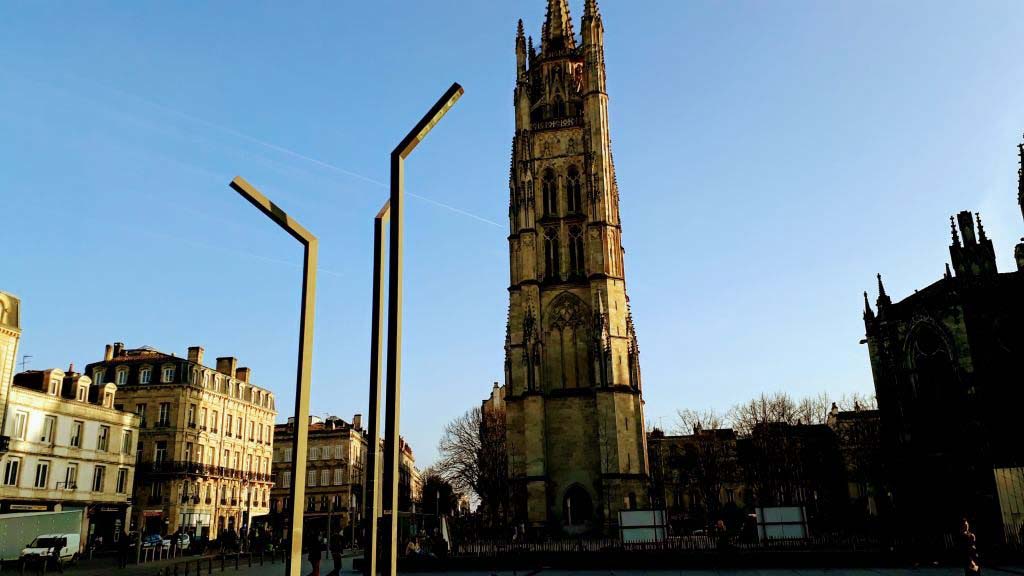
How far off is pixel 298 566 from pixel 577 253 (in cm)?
4029

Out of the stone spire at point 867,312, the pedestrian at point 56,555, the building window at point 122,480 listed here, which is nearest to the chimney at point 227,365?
the building window at point 122,480

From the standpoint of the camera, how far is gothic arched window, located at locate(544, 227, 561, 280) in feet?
148

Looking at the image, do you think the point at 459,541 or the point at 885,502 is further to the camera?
the point at 885,502

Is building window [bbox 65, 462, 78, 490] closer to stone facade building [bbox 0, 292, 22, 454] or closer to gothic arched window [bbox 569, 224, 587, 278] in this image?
stone facade building [bbox 0, 292, 22, 454]

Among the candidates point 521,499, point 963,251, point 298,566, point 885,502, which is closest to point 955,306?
point 963,251

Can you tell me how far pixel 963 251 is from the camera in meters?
36.9

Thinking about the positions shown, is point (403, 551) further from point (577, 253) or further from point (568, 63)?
point (568, 63)

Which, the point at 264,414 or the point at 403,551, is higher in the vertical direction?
the point at 264,414

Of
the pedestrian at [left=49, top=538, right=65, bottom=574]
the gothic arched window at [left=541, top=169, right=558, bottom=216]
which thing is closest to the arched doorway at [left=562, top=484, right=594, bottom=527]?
the gothic arched window at [left=541, top=169, right=558, bottom=216]

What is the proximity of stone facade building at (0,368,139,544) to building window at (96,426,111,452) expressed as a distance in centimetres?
5

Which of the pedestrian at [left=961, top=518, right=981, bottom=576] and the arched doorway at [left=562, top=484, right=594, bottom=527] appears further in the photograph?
the arched doorway at [left=562, top=484, right=594, bottom=527]

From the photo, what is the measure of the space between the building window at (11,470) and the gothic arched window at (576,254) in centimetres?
3017

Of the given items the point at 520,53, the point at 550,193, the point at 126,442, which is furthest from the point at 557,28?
the point at 126,442

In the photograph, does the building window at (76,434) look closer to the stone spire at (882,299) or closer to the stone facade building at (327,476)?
the stone facade building at (327,476)
